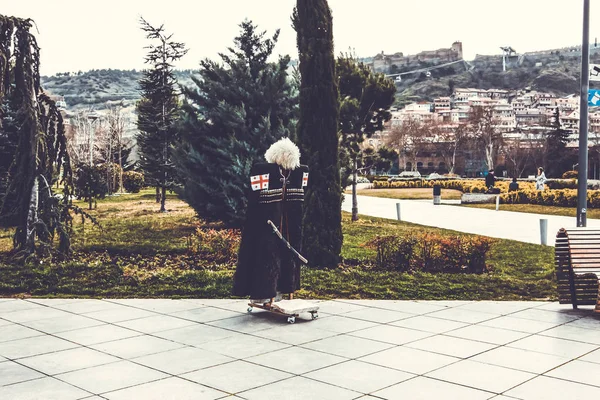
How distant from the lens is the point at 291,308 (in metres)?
7.59

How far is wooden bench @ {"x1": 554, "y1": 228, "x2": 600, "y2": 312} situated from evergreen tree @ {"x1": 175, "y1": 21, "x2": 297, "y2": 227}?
770 centimetres

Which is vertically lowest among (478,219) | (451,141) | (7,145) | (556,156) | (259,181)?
(478,219)

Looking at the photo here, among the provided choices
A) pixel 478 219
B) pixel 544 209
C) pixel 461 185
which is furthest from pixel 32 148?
pixel 461 185

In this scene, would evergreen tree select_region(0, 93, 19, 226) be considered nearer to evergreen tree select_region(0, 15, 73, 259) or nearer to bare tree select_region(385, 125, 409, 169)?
evergreen tree select_region(0, 15, 73, 259)

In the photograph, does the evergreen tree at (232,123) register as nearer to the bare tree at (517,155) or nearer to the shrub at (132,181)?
the shrub at (132,181)

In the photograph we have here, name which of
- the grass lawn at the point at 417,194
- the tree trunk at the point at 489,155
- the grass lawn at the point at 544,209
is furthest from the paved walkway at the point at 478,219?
the tree trunk at the point at 489,155

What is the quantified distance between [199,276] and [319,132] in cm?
334

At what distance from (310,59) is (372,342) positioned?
6.91 metres

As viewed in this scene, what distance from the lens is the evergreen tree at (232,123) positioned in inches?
597

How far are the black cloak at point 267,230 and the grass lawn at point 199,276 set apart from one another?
1.58 m

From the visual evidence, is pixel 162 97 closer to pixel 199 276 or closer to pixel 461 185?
pixel 199 276

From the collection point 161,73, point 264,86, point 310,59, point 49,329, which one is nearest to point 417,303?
point 49,329

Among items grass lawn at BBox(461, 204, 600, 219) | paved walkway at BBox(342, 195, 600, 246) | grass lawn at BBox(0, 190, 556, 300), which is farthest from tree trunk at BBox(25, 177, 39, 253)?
grass lawn at BBox(461, 204, 600, 219)

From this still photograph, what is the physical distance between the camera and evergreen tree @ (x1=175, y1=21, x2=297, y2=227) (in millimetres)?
15164
